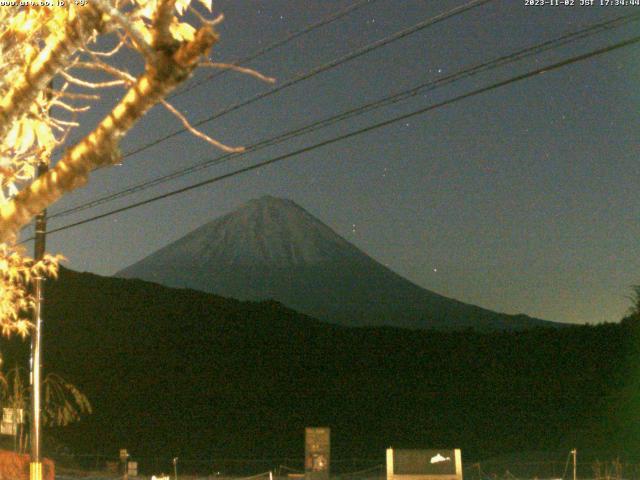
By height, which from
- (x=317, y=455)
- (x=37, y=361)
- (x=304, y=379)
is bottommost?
(x=317, y=455)

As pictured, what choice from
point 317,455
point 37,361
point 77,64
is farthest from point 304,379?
point 77,64

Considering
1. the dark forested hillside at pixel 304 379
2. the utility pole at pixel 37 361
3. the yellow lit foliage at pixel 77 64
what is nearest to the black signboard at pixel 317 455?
the utility pole at pixel 37 361

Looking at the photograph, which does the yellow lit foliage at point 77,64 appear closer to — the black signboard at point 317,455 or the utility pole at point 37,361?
the utility pole at point 37,361

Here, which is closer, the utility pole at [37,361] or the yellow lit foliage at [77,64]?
the yellow lit foliage at [77,64]

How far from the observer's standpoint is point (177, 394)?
75.7 meters

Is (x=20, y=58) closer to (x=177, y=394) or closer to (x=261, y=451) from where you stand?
(x=261, y=451)

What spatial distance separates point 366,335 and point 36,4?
299 feet

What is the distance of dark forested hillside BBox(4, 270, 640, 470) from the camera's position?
60.8 metres

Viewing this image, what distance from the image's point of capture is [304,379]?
8169 cm

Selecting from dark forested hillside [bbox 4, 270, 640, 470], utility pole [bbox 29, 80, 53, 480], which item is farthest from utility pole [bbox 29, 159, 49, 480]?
dark forested hillside [bbox 4, 270, 640, 470]

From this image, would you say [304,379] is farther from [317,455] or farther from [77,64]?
[77,64]

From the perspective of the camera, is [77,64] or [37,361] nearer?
[77,64]

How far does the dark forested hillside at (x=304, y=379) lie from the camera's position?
60.8 metres

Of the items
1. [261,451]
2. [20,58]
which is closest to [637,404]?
[261,451]
